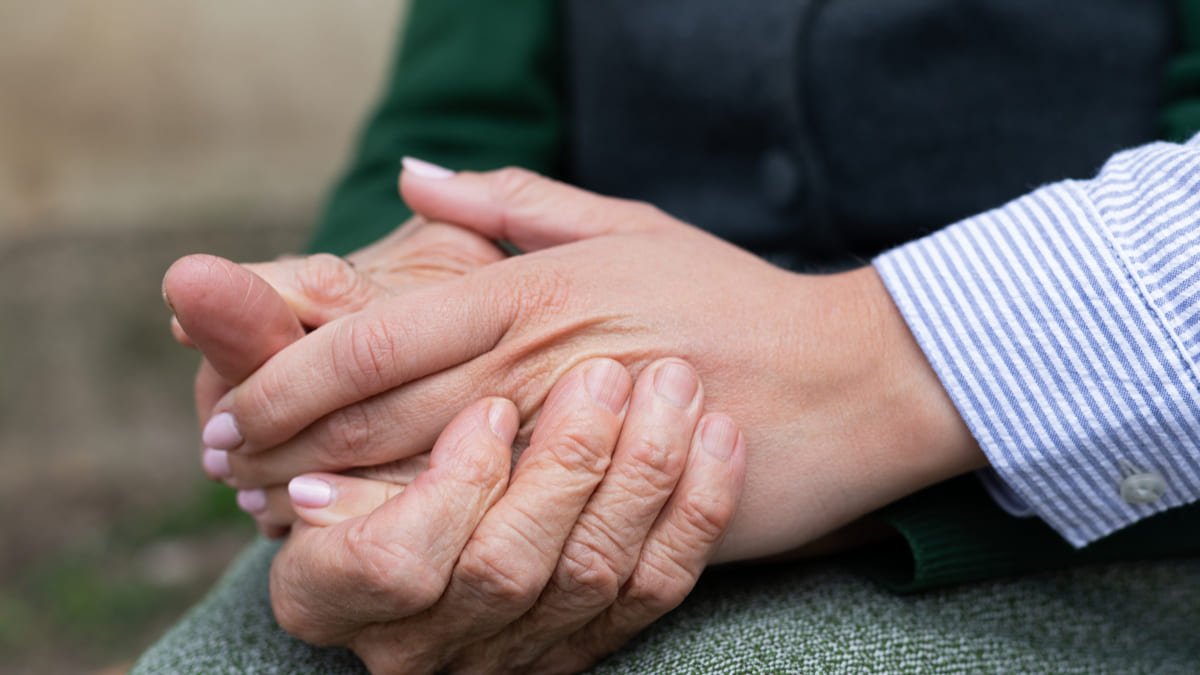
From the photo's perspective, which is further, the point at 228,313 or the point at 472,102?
the point at 472,102

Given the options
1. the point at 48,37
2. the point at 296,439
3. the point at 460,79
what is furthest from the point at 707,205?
the point at 48,37

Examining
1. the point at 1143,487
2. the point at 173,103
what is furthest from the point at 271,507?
the point at 173,103

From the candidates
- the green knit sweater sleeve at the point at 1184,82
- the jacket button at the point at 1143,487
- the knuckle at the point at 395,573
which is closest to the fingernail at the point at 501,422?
the knuckle at the point at 395,573

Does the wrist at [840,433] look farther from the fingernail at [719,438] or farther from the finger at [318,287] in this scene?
the finger at [318,287]

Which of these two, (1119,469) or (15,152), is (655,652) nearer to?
(1119,469)

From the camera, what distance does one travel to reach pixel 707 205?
1150 mm

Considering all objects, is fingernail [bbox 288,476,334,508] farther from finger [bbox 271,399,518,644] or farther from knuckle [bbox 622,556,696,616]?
knuckle [bbox 622,556,696,616]

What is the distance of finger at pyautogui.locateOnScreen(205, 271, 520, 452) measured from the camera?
751mm

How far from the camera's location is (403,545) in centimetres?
68

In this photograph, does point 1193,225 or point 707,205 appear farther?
point 707,205

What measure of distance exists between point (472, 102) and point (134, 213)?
1.45 metres

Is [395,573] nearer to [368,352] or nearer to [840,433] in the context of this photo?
[368,352]

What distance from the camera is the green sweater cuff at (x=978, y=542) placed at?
79 cm

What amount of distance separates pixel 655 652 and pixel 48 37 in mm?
2070
